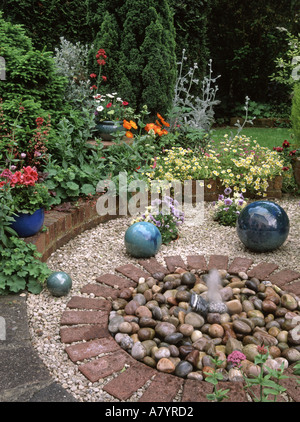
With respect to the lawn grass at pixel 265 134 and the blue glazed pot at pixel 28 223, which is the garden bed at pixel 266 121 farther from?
the blue glazed pot at pixel 28 223

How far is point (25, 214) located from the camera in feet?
9.75

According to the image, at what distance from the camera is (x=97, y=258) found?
3.44m

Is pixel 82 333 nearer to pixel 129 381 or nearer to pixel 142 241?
pixel 129 381

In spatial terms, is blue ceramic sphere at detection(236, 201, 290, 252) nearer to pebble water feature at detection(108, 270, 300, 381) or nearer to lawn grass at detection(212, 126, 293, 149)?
pebble water feature at detection(108, 270, 300, 381)

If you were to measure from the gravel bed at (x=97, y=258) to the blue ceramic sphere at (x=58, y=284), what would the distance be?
58 mm

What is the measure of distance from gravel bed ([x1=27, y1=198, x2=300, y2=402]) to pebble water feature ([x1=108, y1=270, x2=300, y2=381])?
317mm

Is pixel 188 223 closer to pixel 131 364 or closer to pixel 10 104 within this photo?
pixel 10 104

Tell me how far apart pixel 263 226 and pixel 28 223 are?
5.83 ft

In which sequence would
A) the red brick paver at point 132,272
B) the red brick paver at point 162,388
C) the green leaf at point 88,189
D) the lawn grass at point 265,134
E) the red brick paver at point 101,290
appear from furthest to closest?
the lawn grass at point 265,134
the green leaf at point 88,189
the red brick paver at point 132,272
the red brick paver at point 101,290
the red brick paver at point 162,388

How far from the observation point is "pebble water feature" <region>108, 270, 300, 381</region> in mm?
2225

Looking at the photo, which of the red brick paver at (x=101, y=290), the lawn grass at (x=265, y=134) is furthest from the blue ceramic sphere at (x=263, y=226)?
the lawn grass at (x=265, y=134)

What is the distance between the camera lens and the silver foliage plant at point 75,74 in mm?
5070

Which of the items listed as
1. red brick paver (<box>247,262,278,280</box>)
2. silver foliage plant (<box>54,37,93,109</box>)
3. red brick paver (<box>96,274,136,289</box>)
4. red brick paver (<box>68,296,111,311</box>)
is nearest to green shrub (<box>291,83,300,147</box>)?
silver foliage plant (<box>54,37,93,109</box>)

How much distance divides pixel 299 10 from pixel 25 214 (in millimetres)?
9524
